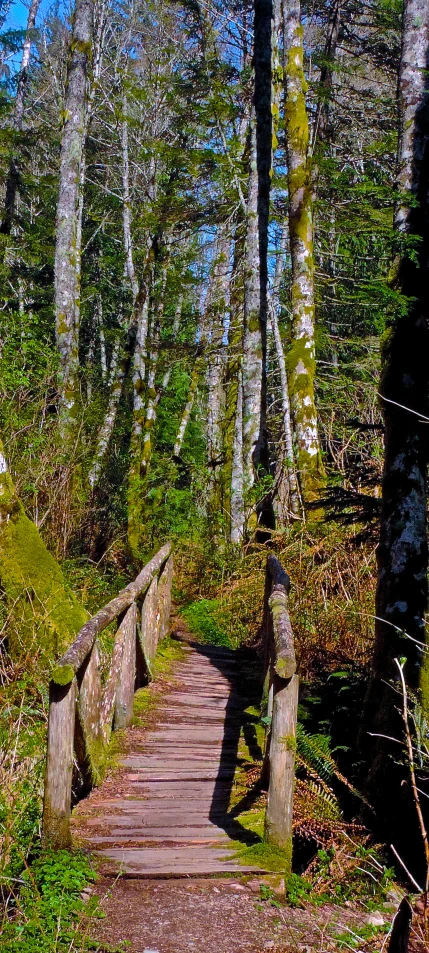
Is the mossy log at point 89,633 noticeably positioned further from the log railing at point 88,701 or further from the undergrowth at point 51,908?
the undergrowth at point 51,908

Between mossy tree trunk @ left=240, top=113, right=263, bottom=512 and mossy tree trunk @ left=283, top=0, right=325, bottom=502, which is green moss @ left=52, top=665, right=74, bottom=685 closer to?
mossy tree trunk @ left=283, top=0, right=325, bottom=502

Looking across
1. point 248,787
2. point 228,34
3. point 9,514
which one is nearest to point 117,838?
point 248,787

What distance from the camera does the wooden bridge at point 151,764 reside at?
422 cm

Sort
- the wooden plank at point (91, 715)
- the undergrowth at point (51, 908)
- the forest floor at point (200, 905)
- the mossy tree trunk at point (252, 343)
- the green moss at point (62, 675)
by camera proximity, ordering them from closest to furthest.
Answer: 1. the undergrowth at point (51, 908)
2. the forest floor at point (200, 905)
3. the green moss at point (62, 675)
4. the wooden plank at point (91, 715)
5. the mossy tree trunk at point (252, 343)

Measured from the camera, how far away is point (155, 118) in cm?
1895

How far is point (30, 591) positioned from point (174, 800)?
255cm

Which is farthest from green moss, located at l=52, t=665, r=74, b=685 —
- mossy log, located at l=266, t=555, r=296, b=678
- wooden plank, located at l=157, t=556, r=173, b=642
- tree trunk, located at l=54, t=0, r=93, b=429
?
tree trunk, located at l=54, t=0, r=93, b=429

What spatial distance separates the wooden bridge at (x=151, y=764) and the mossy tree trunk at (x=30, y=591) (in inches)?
27.7

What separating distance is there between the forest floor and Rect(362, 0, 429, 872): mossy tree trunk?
119 centimetres

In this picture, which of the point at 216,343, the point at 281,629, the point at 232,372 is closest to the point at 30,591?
the point at 281,629

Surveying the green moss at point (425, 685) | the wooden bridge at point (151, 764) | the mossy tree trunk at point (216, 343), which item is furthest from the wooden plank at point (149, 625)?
the mossy tree trunk at point (216, 343)

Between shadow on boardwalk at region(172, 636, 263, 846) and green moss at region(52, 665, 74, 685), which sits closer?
green moss at region(52, 665, 74, 685)

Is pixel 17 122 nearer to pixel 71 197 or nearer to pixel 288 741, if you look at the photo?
pixel 71 197

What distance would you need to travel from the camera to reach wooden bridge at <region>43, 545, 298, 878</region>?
4223 mm
